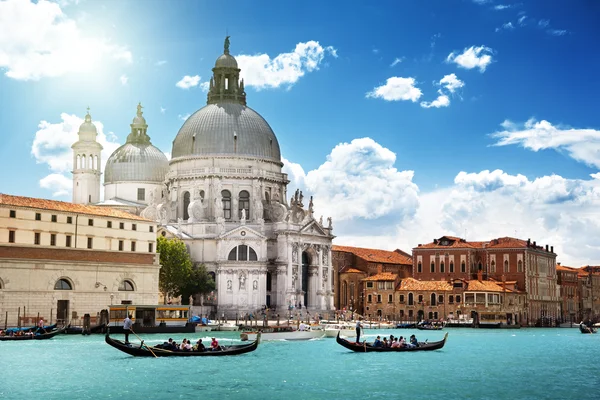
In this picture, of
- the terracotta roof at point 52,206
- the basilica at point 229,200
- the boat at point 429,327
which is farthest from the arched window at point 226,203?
→ the terracotta roof at point 52,206

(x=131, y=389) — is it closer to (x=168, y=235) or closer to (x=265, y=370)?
(x=265, y=370)

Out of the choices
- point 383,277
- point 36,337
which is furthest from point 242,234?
point 36,337

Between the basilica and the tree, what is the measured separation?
17.8ft

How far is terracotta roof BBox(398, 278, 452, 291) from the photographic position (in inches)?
3851

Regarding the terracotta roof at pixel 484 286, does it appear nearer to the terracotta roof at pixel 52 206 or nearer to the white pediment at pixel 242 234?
the white pediment at pixel 242 234

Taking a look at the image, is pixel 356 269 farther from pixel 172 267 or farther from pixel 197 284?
pixel 172 267

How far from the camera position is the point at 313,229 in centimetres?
9038

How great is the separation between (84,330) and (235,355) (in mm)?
15731

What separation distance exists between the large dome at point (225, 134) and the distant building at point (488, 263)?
22156 mm

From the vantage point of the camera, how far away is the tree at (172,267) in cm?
7738

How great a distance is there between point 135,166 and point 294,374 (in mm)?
60148

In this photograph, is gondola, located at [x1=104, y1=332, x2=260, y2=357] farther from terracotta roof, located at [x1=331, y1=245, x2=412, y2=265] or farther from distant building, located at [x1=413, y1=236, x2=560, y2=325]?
terracotta roof, located at [x1=331, y1=245, x2=412, y2=265]

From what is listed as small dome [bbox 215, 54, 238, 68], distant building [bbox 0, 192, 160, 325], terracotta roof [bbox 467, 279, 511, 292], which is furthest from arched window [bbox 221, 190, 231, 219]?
terracotta roof [bbox 467, 279, 511, 292]

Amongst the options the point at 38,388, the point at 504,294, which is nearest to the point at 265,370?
the point at 38,388
